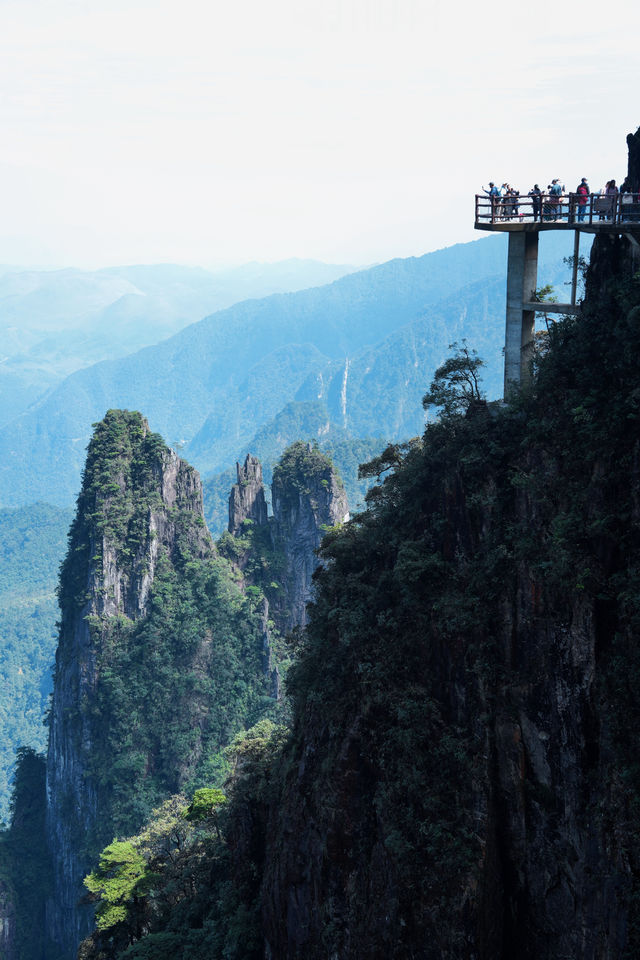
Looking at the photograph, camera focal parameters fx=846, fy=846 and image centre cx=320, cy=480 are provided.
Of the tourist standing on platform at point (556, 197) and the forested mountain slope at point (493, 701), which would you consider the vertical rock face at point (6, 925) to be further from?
the tourist standing on platform at point (556, 197)

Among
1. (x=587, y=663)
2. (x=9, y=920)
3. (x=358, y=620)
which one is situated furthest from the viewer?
(x=9, y=920)

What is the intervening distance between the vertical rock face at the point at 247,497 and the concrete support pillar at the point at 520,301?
138ft

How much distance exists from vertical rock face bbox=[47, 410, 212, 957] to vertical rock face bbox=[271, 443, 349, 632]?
6.62 metres

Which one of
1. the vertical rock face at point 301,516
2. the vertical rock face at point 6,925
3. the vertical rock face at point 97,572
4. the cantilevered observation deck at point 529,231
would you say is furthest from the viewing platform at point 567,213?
the vertical rock face at point 6,925

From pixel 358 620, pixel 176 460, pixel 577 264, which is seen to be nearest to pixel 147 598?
pixel 176 460

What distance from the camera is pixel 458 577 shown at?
16.0 metres

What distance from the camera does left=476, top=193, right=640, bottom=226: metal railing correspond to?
1544 centimetres

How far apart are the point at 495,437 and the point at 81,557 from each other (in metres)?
41.4

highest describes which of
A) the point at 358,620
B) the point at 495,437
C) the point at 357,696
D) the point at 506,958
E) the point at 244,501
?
the point at 244,501

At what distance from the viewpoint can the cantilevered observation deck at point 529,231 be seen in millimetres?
16000

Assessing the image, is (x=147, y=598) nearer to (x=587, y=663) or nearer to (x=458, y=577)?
(x=458, y=577)

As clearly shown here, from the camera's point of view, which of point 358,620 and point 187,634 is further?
point 187,634

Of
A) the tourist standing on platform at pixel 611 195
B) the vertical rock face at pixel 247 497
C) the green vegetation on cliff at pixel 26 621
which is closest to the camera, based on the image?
the tourist standing on platform at pixel 611 195

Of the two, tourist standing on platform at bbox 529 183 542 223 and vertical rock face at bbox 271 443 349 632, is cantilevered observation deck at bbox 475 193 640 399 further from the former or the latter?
vertical rock face at bbox 271 443 349 632
